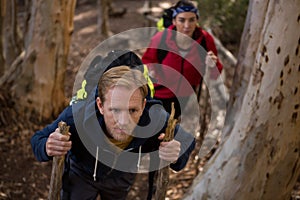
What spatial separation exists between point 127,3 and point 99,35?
604cm

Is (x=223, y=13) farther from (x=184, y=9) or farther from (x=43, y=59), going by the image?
(x=184, y=9)

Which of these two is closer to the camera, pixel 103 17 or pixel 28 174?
pixel 28 174

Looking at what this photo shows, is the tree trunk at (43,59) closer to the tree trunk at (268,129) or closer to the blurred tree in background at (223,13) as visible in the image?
the tree trunk at (268,129)

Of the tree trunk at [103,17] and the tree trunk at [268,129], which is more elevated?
the tree trunk at [268,129]

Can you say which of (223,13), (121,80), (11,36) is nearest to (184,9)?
(121,80)

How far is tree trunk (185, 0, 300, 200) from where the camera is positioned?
3455mm

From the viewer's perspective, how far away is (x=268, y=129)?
141 inches

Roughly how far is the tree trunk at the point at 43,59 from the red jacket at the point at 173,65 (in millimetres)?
1998

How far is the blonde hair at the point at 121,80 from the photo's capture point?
268 centimetres

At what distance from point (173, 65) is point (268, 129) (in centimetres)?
181

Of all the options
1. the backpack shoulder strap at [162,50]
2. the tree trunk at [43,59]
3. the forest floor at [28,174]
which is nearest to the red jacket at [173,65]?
the backpack shoulder strap at [162,50]

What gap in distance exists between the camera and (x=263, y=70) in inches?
141

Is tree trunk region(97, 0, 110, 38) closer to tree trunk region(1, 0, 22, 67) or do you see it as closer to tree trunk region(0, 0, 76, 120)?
tree trunk region(1, 0, 22, 67)

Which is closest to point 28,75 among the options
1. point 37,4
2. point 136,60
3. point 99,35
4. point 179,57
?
point 37,4
